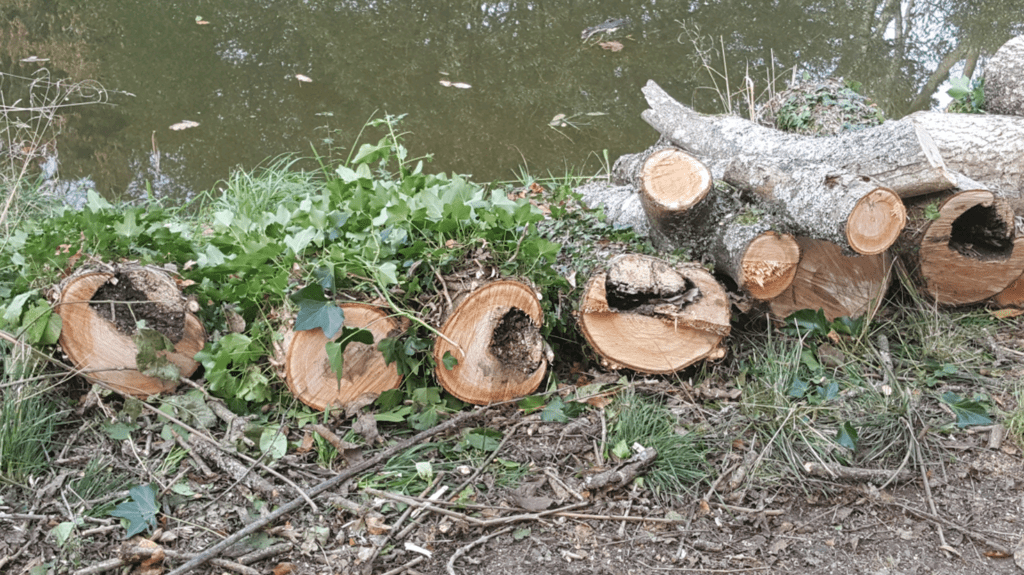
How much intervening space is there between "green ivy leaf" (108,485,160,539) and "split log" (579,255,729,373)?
1.52 metres

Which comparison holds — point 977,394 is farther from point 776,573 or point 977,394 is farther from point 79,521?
point 79,521

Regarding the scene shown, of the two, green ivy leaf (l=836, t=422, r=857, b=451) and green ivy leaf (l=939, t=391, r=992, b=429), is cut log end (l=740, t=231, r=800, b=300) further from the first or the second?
green ivy leaf (l=939, t=391, r=992, b=429)

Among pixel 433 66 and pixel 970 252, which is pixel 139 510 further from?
pixel 433 66

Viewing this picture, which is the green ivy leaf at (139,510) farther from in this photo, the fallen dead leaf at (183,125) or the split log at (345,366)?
the fallen dead leaf at (183,125)

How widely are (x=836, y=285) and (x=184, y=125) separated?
15.0 ft

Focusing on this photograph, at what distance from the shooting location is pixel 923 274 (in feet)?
10.7

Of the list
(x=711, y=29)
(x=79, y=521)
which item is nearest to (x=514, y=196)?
(x=79, y=521)

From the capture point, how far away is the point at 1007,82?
13.2ft

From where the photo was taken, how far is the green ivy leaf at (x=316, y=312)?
7.80ft

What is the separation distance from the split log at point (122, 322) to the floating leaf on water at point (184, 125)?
3.26 metres

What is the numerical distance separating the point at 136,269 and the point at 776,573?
229 cm

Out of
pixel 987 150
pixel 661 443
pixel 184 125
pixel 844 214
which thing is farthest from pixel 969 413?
pixel 184 125

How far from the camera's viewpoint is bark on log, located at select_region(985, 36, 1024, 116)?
13.1 feet

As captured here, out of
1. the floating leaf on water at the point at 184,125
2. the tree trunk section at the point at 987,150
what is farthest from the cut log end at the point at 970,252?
the floating leaf on water at the point at 184,125
